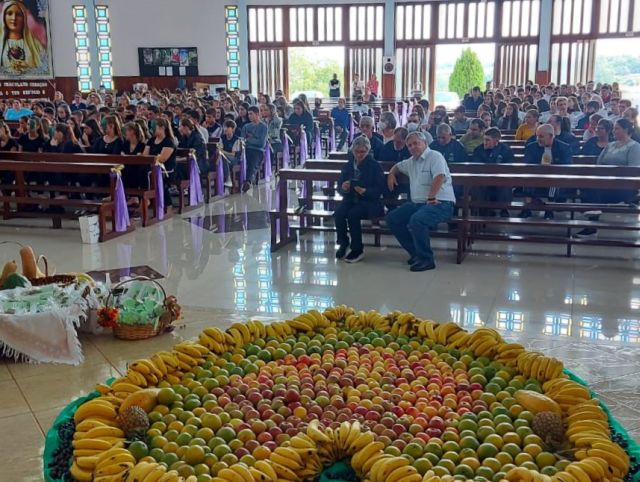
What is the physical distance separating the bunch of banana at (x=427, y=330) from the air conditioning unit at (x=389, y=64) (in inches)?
787

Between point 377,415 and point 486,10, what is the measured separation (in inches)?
831

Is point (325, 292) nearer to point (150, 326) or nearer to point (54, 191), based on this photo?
point (150, 326)

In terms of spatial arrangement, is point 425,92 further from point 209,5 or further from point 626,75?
point 209,5

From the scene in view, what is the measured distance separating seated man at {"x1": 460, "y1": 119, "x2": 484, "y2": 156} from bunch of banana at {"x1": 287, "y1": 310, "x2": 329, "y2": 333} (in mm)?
5018

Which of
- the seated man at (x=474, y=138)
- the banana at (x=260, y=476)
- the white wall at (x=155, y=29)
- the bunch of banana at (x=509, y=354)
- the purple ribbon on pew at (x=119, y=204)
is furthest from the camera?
the white wall at (x=155, y=29)

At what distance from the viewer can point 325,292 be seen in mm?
6160

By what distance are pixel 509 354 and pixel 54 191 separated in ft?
23.3

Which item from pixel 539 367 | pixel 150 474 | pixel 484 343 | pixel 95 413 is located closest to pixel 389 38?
pixel 484 343

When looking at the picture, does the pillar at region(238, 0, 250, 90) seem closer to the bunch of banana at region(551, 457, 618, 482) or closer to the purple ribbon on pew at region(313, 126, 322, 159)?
the purple ribbon on pew at region(313, 126, 322, 159)

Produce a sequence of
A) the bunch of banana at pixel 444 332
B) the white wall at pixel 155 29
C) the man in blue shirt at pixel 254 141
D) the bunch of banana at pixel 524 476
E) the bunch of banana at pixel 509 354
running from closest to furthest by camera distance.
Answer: the bunch of banana at pixel 524 476
the bunch of banana at pixel 509 354
the bunch of banana at pixel 444 332
the man in blue shirt at pixel 254 141
the white wall at pixel 155 29

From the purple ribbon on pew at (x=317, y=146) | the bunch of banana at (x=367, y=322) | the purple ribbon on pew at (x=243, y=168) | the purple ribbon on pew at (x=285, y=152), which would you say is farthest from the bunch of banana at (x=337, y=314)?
the purple ribbon on pew at (x=317, y=146)

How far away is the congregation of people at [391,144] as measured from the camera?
7043mm

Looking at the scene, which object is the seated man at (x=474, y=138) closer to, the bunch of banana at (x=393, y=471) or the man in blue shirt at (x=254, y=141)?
the man in blue shirt at (x=254, y=141)

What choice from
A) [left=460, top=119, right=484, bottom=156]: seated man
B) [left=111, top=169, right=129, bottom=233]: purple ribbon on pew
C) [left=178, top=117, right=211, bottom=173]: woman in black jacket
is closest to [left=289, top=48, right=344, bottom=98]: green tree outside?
[left=178, top=117, right=211, bottom=173]: woman in black jacket
